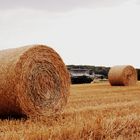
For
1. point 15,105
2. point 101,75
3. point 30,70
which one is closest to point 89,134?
point 15,105

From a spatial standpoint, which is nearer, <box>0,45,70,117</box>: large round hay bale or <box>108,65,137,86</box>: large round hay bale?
<box>0,45,70,117</box>: large round hay bale

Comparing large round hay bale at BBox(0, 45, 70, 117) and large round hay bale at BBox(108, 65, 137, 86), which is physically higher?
large round hay bale at BBox(0, 45, 70, 117)

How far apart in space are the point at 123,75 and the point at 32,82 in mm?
12805

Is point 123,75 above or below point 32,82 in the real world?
below

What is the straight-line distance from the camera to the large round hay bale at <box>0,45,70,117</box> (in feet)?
27.6

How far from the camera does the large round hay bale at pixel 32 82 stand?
8.42 m

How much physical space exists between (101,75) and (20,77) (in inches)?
1109

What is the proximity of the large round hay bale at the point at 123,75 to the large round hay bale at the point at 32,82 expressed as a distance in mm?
11924

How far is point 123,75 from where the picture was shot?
21297 millimetres

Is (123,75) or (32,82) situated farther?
(123,75)

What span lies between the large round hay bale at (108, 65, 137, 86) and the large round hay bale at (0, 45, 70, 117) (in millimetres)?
11924

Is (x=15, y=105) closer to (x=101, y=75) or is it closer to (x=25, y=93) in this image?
(x=25, y=93)

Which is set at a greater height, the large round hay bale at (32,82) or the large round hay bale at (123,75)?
the large round hay bale at (32,82)

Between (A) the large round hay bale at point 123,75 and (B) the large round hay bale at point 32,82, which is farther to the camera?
(A) the large round hay bale at point 123,75
